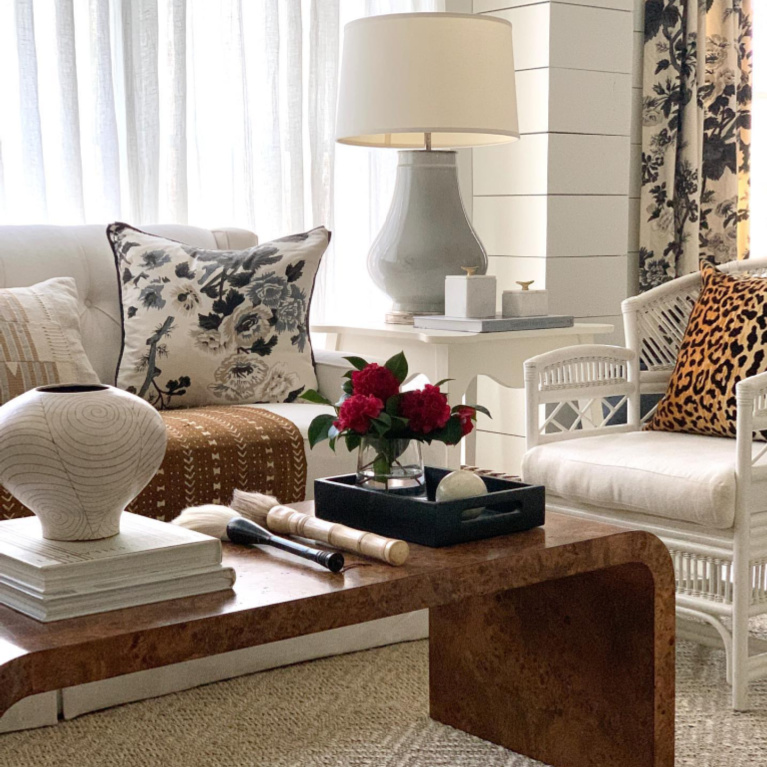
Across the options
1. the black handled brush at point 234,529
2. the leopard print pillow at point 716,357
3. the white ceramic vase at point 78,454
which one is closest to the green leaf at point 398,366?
the black handled brush at point 234,529

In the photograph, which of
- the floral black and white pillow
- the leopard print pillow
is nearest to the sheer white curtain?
the floral black and white pillow

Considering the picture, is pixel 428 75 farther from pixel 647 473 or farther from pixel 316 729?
pixel 316 729

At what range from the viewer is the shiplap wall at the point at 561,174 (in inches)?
144

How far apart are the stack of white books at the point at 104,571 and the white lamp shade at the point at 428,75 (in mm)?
1791

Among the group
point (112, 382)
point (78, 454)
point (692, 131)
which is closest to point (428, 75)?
point (112, 382)

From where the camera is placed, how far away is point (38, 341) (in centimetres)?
229

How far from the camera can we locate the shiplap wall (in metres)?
3.65

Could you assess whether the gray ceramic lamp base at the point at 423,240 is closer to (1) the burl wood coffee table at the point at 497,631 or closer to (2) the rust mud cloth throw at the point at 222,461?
(2) the rust mud cloth throw at the point at 222,461

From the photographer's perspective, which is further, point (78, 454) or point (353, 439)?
point (353, 439)

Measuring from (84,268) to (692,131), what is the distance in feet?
7.90

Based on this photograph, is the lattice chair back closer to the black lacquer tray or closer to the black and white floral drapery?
the black lacquer tray

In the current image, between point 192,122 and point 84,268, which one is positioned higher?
point 192,122

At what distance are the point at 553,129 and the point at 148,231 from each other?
1.47 metres

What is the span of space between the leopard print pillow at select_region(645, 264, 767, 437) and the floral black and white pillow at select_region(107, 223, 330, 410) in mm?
844
